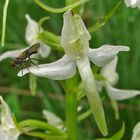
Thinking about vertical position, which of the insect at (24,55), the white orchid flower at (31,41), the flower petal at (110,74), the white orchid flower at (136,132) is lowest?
the white orchid flower at (136,132)

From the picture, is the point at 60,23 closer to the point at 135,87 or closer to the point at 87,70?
the point at 135,87

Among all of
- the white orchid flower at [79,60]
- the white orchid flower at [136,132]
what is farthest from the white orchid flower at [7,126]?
the white orchid flower at [136,132]

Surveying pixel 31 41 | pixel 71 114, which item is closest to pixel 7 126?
pixel 71 114

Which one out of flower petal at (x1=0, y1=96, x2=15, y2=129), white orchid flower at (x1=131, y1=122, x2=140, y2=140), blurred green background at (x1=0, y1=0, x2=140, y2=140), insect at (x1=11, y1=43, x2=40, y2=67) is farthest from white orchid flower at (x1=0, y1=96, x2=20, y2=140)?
blurred green background at (x1=0, y1=0, x2=140, y2=140)

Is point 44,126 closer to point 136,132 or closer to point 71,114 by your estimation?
point 71,114

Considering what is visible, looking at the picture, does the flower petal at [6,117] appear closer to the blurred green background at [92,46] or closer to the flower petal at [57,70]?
Answer: the flower petal at [57,70]

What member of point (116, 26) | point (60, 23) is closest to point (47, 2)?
point (60, 23)
